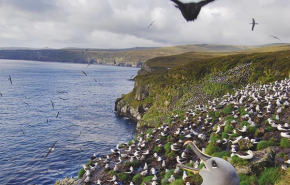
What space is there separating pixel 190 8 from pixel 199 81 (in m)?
42.5

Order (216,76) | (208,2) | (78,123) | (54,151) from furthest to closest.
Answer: (78,123)
(216,76)
(54,151)
(208,2)

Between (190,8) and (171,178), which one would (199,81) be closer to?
(171,178)

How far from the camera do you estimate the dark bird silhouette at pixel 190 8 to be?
7.50 ft

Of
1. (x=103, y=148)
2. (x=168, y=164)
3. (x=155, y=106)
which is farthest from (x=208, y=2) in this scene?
(x=155, y=106)

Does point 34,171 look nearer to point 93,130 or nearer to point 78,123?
point 93,130

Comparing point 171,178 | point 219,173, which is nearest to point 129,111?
point 171,178

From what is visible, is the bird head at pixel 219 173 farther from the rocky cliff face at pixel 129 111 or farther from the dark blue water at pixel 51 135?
the rocky cliff face at pixel 129 111

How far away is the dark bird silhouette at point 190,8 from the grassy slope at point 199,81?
3258cm

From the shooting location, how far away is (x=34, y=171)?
1034 inches

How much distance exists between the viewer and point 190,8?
234 centimetres

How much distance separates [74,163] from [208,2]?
2932cm

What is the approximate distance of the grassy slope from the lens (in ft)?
118

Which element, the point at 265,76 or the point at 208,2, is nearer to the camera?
the point at 208,2

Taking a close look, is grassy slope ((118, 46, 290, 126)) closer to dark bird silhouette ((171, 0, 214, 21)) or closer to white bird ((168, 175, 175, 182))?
white bird ((168, 175, 175, 182))
